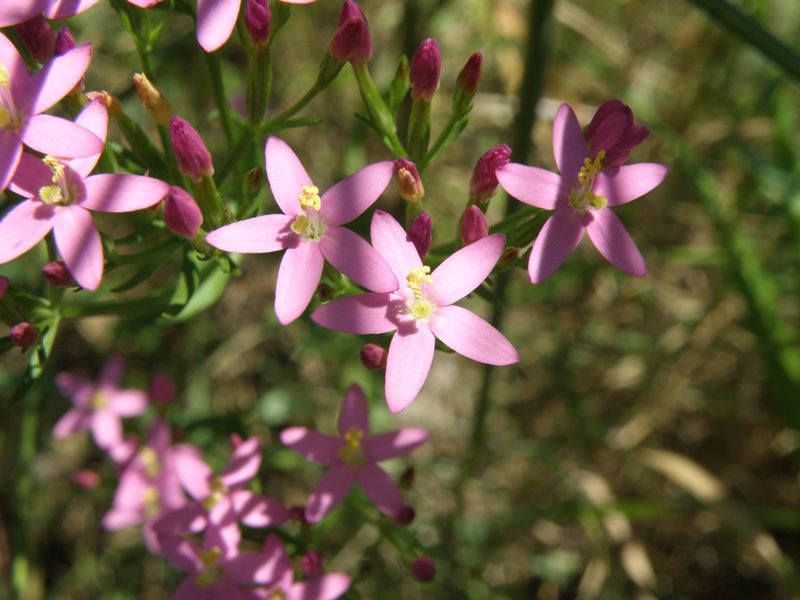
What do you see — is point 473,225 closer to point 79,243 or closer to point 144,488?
point 79,243

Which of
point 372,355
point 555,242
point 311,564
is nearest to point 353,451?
point 311,564

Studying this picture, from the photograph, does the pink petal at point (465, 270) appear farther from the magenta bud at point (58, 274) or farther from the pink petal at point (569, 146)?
the magenta bud at point (58, 274)

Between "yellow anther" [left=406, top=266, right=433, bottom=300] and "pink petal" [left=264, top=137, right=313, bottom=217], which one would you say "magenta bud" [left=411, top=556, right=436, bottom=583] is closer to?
"yellow anther" [left=406, top=266, right=433, bottom=300]

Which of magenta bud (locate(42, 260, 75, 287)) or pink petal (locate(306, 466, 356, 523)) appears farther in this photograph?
pink petal (locate(306, 466, 356, 523))

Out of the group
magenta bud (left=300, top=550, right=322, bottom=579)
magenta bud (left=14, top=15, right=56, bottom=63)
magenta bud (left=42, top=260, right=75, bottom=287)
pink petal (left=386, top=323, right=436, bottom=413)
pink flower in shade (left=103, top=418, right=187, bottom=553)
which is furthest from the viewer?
pink flower in shade (left=103, top=418, right=187, bottom=553)

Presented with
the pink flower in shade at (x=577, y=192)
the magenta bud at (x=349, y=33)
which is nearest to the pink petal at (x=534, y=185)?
the pink flower in shade at (x=577, y=192)

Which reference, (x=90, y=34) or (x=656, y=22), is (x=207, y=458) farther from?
(x=656, y=22)

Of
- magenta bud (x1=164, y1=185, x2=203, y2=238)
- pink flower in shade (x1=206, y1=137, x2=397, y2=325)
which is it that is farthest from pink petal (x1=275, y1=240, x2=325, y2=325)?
→ magenta bud (x1=164, y1=185, x2=203, y2=238)
